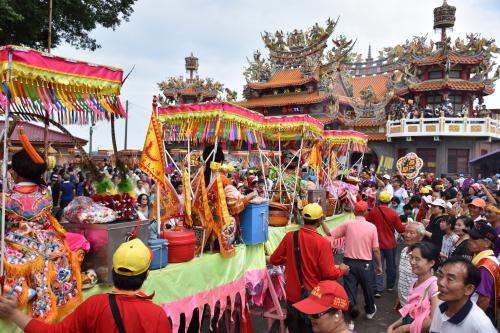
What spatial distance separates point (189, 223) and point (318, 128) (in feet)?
15.8

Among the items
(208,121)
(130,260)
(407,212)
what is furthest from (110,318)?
(407,212)

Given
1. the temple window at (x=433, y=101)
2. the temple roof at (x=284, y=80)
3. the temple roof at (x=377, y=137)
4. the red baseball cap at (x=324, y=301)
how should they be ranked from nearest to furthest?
the red baseball cap at (x=324, y=301), the temple window at (x=433, y=101), the temple roof at (x=377, y=137), the temple roof at (x=284, y=80)

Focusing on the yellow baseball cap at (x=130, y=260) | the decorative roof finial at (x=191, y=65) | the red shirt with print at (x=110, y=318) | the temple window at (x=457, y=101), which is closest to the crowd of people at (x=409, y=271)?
the red shirt with print at (x=110, y=318)

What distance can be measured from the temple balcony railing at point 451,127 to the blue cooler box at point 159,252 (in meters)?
25.4

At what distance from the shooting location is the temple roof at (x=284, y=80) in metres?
31.4

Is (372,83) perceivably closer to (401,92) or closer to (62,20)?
(401,92)

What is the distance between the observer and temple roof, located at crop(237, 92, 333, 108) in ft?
97.7

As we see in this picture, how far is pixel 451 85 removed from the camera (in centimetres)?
2595

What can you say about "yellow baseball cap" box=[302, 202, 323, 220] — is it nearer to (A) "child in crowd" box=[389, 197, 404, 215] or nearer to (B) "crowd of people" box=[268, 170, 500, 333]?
(B) "crowd of people" box=[268, 170, 500, 333]

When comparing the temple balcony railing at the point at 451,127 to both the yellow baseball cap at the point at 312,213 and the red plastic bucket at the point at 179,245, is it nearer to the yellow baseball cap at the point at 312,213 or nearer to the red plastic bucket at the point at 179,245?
the yellow baseball cap at the point at 312,213

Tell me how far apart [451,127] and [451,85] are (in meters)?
2.95

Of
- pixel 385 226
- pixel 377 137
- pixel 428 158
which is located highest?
pixel 377 137

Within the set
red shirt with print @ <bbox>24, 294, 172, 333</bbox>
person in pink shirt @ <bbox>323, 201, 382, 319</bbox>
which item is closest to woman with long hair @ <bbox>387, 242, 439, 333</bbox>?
red shirt with print @ <bbox>24, 294, 172, 333</bbox>

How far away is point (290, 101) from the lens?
102ft
